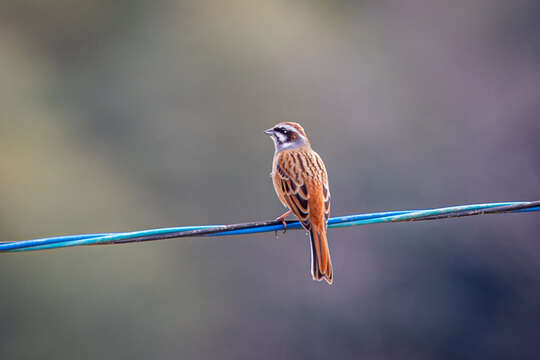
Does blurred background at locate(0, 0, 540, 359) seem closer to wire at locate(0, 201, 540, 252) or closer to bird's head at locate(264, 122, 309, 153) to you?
bird's head at locate(264, 122, 309, 153)

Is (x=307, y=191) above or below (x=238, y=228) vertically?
above

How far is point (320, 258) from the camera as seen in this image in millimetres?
5535

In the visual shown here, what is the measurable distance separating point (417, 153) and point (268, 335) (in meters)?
7.90

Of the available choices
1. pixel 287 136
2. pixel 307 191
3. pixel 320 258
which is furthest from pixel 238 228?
pixel 287 136

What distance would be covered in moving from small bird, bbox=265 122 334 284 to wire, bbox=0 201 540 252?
0.66 m

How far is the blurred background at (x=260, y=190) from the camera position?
1880 cm

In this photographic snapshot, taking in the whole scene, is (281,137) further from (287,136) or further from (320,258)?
(320,258)

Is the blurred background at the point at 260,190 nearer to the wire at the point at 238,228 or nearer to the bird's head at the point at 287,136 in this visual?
the bird's head at the point at 287,136

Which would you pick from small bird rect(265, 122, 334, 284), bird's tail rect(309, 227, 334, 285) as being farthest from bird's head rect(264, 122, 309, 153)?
bird's tail rect(309, 227, 334, 285)

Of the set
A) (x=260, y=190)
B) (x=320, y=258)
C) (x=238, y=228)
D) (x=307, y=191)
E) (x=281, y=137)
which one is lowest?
(x=320, y=258)

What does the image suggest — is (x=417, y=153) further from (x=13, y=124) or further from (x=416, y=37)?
(x=13, y=124)

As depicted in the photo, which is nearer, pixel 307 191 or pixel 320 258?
pixel 320 258

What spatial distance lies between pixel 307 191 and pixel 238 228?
5.98 feet

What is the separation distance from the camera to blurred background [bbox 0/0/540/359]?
61.7 feet
